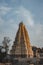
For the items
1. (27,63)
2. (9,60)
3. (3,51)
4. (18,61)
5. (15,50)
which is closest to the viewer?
(27,63)

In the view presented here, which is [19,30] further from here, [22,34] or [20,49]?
[20,49]

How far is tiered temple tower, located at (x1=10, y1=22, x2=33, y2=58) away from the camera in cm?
3722

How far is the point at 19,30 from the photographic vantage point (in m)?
40.0

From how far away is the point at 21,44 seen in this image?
38.2m

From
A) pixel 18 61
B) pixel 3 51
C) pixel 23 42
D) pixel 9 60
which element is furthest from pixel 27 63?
pixel 3 51

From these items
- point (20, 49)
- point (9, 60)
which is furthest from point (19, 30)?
point (9, 60)

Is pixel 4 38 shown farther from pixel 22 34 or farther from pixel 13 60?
pixel 13 60

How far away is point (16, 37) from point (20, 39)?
99 cm

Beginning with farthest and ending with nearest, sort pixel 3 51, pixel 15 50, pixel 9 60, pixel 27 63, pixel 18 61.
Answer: pixel 3 51 → pixel 15 50 → pixel 9 60 → pixel 18 61 → pixel 27 63

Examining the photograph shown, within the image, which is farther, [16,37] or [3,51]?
[3,51]

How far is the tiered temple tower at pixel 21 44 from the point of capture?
1465 inches

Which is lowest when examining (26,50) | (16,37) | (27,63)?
(27,63)

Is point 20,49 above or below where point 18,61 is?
above

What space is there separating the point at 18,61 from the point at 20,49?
5.71m
